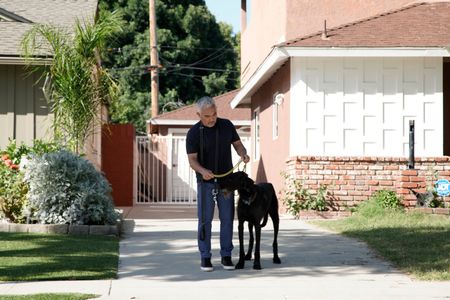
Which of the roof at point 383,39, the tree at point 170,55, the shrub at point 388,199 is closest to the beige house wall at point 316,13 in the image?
the roof at point 383,39

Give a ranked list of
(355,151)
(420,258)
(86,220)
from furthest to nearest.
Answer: (355,151)
(86,220)
(420,258)

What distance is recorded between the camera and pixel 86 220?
1320cm

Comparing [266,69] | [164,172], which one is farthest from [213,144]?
[164,172]

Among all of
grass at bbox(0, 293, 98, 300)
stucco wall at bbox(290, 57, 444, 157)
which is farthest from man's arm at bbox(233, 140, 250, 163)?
stucco wall at bbox(290, 57, 444, 157)

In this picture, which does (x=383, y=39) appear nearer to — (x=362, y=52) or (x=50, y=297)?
(x=362, y=52)

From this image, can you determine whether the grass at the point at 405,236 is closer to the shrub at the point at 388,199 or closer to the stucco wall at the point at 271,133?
the shrub at the point at 388,199

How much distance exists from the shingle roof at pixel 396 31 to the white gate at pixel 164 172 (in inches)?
354

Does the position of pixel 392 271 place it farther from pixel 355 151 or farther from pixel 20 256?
pixel 355 151

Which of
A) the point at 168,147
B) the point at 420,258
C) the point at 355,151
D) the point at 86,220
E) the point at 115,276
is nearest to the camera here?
the point at 115,276

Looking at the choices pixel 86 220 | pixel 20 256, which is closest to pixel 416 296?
pixel 20 256

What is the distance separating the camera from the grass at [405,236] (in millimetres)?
9594

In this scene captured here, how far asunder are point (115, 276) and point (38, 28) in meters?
8.25

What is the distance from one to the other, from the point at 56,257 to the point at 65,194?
3053 mm

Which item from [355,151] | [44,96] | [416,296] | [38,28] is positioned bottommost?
[416,296]
